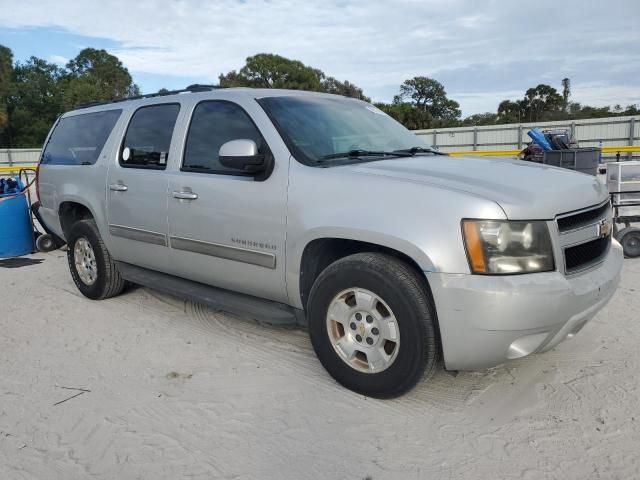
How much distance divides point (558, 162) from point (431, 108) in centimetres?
7293

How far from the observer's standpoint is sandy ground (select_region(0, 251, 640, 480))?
2.56 m

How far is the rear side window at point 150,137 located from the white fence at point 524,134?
1763 cm

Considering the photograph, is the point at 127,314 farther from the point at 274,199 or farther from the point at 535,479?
the point at 535,479

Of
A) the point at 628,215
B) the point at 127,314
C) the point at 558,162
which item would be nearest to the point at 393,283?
the point at 127,314

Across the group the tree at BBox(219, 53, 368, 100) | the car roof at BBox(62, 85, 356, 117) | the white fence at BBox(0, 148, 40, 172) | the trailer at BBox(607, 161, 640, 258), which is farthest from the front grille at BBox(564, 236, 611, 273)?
the tree at BBox(219, 53, 368, 100)

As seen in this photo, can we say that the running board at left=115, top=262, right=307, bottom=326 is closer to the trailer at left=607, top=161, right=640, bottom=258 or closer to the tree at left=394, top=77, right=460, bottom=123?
the trailer at left=607, top=161, right=640, bottom=258

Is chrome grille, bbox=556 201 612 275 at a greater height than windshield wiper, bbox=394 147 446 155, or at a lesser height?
lesser

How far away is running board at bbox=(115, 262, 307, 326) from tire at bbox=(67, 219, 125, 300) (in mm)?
208

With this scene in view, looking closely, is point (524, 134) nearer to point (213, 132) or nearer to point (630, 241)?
point (630, 241)

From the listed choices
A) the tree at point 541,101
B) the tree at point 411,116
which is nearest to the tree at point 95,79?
the tree at point 411,116

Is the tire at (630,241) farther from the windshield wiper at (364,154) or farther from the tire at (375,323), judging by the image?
the tire at (375,323)

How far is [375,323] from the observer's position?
2.99m

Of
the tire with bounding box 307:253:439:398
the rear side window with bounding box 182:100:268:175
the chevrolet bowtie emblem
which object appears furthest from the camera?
the rear side window with bounding box 182:100:268:175

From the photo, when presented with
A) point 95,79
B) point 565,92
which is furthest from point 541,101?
point 95,79
